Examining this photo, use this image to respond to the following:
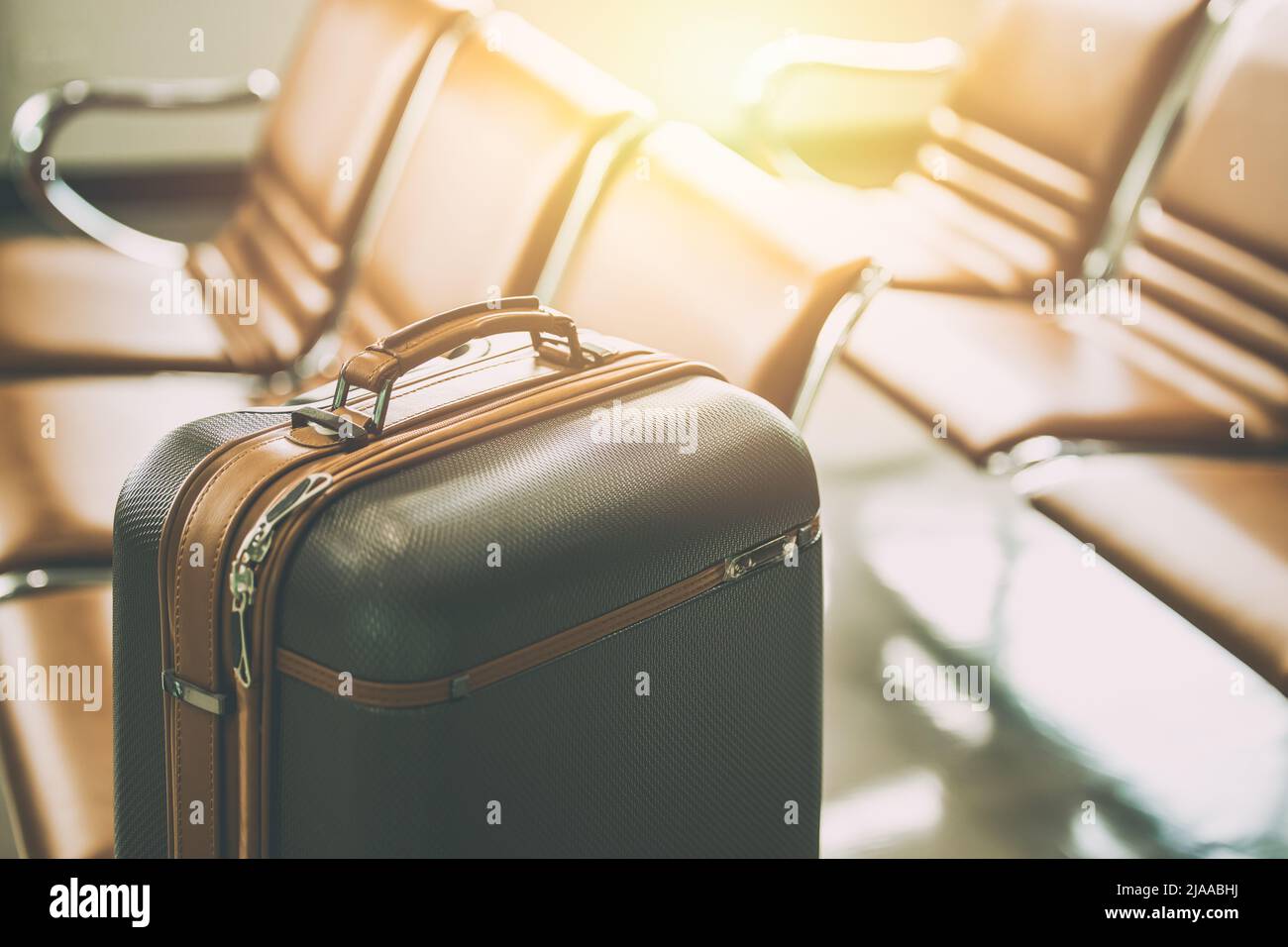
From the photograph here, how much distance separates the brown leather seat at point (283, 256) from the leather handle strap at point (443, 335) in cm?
97

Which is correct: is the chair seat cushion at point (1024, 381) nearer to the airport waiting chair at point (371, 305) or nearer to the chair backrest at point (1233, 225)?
the chair backrest at point (1233, 225)

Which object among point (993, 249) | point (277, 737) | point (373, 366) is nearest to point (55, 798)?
point (277, 737)

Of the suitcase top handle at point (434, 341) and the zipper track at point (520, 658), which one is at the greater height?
the suitcase top handle at point (434, 341)

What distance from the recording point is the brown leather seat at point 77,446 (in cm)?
142

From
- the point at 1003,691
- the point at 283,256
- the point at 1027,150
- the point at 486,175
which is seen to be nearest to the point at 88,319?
the point at 283,256

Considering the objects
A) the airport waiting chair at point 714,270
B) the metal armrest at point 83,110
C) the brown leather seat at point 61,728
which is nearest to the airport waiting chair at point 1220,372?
the airport waiting chair at point 714,270

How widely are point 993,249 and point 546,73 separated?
0.94 meters

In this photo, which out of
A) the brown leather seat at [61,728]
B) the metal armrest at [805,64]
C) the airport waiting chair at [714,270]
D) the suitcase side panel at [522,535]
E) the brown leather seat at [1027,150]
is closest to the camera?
the suitcase side panel at [522,535]

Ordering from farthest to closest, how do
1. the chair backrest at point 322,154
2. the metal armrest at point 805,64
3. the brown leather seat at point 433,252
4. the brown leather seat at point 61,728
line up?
the metal armrest at point 805,64 → the chair backrest at point 322,154 → the brown leather seat at point 433,252 → the brown leather seat at point 61,728

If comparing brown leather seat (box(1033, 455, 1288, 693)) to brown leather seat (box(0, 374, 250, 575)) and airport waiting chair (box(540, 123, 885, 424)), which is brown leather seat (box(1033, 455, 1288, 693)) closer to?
airport waiting chair (box(540, 123, 885, 424))

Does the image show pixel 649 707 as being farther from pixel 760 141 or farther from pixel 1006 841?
pixel 760 141

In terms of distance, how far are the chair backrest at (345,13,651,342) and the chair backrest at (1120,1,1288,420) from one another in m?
0.89

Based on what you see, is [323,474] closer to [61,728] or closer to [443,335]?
[443,335]

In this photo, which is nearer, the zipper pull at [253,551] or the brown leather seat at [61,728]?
the zipper pull at [253,551]
